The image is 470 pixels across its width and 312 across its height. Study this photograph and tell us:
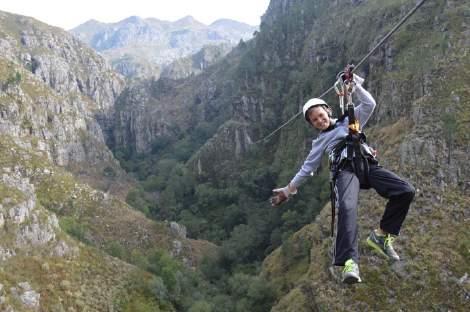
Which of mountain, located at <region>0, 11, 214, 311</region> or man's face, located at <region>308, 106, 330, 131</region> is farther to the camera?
mountain, located at <region>0, 11, 214, 311</region>

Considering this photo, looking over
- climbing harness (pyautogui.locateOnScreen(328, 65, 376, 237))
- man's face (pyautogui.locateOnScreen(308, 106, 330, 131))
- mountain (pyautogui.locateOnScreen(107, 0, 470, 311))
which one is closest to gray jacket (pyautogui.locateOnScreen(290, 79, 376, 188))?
climbing harness (pyautogui.locateOnScreen(328, 65, 376, 237))

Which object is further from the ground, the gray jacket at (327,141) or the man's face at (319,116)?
the man's face at (319,116)

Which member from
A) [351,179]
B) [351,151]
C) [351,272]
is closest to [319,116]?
[351,151]

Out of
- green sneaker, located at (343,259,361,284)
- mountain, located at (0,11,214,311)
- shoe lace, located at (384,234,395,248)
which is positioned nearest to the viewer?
green sneaker, located at (343,259,361,284)

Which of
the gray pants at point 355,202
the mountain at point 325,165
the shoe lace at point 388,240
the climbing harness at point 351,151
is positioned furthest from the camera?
the mountain at point 325,165

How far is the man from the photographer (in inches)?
376

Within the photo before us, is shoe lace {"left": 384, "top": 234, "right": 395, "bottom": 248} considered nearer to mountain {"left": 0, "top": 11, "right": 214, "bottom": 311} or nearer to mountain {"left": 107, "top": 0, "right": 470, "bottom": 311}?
mountain {"left": 107, "top": 0, "right": 470, "bottom": 311}

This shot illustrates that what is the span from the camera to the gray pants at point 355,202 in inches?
373

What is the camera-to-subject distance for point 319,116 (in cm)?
1075

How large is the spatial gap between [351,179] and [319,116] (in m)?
1.65

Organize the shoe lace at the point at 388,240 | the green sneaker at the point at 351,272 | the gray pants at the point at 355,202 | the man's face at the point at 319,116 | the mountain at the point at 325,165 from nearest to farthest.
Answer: the green sneaker at the point at 351,272 → the gray pants at the point at 355,202 → the man's face at the point at 319,116 → the shoe lace at the point at 388,240 → the mountain at the point at 325,165

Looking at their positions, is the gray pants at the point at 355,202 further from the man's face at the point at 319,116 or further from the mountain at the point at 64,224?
the mountain at the point at 64,224

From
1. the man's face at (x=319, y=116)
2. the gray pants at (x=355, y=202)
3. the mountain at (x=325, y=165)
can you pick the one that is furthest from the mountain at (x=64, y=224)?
the gray pants at (x=355, y=202)

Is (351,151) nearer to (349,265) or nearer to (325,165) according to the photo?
(349,265)
